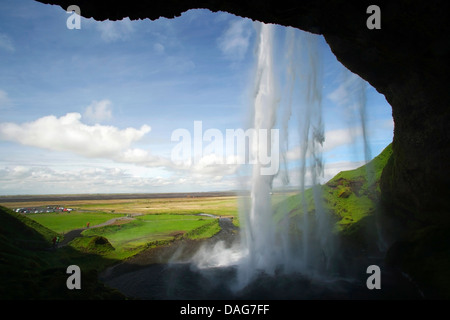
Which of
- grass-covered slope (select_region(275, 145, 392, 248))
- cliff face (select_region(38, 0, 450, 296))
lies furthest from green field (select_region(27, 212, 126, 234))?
cliff face (select_region(38, 0, 450, 296))

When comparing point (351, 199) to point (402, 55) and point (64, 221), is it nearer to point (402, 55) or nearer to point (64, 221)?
point (402, 55)

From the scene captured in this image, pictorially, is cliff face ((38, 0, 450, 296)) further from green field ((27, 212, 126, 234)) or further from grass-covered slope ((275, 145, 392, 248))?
green field ((27, 212, 126, 234))

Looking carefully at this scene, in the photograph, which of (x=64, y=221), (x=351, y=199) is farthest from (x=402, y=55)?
(x=64, y=221)

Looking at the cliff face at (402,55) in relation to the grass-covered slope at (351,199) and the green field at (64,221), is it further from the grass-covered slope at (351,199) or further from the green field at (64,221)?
the green field at (64,221)

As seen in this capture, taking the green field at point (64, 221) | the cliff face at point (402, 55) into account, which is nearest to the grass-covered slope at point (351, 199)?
the cliff face at point (402, 55)

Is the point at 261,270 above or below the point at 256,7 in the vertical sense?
below
